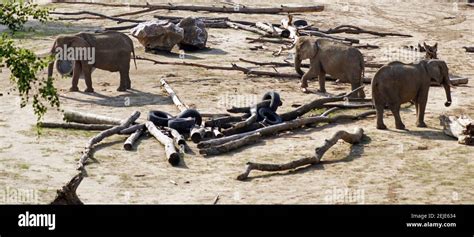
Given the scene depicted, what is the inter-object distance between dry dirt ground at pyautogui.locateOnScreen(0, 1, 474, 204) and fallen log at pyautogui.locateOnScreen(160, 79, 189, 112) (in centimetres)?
17

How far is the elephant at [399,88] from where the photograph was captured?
21156 mm

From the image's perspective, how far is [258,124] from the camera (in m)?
21.2

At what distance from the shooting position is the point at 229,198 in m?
16.4

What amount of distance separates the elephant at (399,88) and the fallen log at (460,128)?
64 cm

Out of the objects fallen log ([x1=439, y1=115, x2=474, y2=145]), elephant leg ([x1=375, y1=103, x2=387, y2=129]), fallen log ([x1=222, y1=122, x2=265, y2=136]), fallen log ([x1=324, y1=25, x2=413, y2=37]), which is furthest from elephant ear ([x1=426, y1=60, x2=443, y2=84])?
fallen log ([x1=324, y1=25, x2=413, y2=37])

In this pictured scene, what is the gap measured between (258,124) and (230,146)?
63.2 inches

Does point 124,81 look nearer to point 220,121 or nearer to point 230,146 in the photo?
point 220,121

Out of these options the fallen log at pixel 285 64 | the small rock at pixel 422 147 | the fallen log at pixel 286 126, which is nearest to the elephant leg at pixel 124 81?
the fallen log at pixel 285 64

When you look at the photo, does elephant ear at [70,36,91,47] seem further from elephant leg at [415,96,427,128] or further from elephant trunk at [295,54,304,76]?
elephant leg at [415,96,427,128]

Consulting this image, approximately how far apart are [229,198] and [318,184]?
159 cm

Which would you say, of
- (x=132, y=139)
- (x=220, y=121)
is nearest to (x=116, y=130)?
(x=132, y=139)

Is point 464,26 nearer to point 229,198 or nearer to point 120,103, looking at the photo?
point 120,103

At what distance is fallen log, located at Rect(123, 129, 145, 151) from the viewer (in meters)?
19.9
